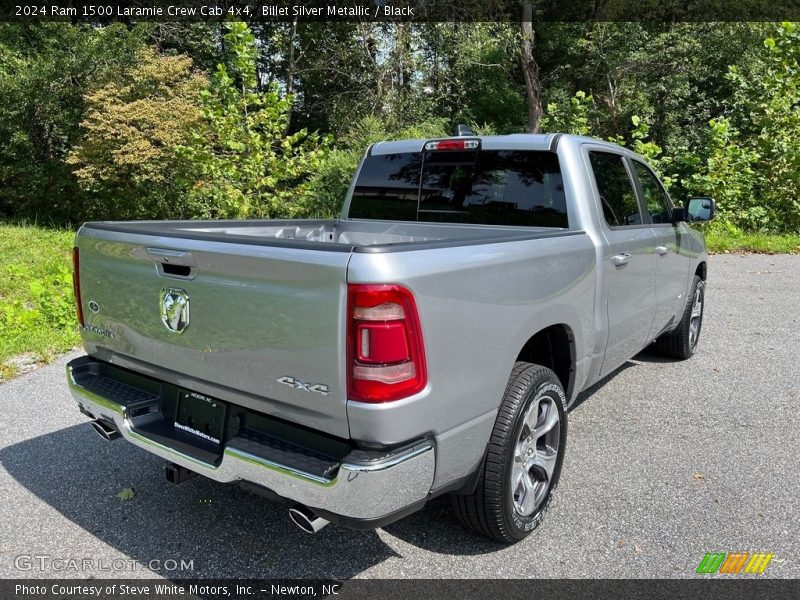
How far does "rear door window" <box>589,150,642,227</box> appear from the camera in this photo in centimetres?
381

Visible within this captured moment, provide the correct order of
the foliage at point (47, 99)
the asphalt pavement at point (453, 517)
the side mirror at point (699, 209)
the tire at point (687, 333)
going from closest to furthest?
the asphalt pavement at point (453, 517) → the side mirror at point (699, 209) → the tire at point (687, 333) → the foliage at point (47, 99)

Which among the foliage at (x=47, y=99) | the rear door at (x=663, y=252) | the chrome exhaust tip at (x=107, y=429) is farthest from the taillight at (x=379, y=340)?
the foliage at (x=47, y=99)

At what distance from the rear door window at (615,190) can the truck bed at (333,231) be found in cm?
Result: 53

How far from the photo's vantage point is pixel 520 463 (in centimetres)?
287

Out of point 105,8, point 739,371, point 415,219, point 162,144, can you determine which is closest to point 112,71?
point 162,144

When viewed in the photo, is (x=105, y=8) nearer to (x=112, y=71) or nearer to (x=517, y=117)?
(x=112, y=71)

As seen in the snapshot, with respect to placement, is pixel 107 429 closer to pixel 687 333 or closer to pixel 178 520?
pixel 178 520

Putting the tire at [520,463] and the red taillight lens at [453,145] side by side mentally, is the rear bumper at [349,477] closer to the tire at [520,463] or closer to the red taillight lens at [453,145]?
the tire at [520,463]

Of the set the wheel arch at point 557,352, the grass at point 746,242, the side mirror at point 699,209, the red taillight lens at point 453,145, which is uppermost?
the red taillight lens at point 453,145

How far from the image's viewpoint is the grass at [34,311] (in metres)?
6.02

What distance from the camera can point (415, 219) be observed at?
410 centimetres

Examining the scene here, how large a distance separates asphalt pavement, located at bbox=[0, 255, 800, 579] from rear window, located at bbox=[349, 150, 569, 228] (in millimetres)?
1537

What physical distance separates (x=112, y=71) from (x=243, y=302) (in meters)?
17.7

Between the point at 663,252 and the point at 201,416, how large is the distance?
3397 millimetres
